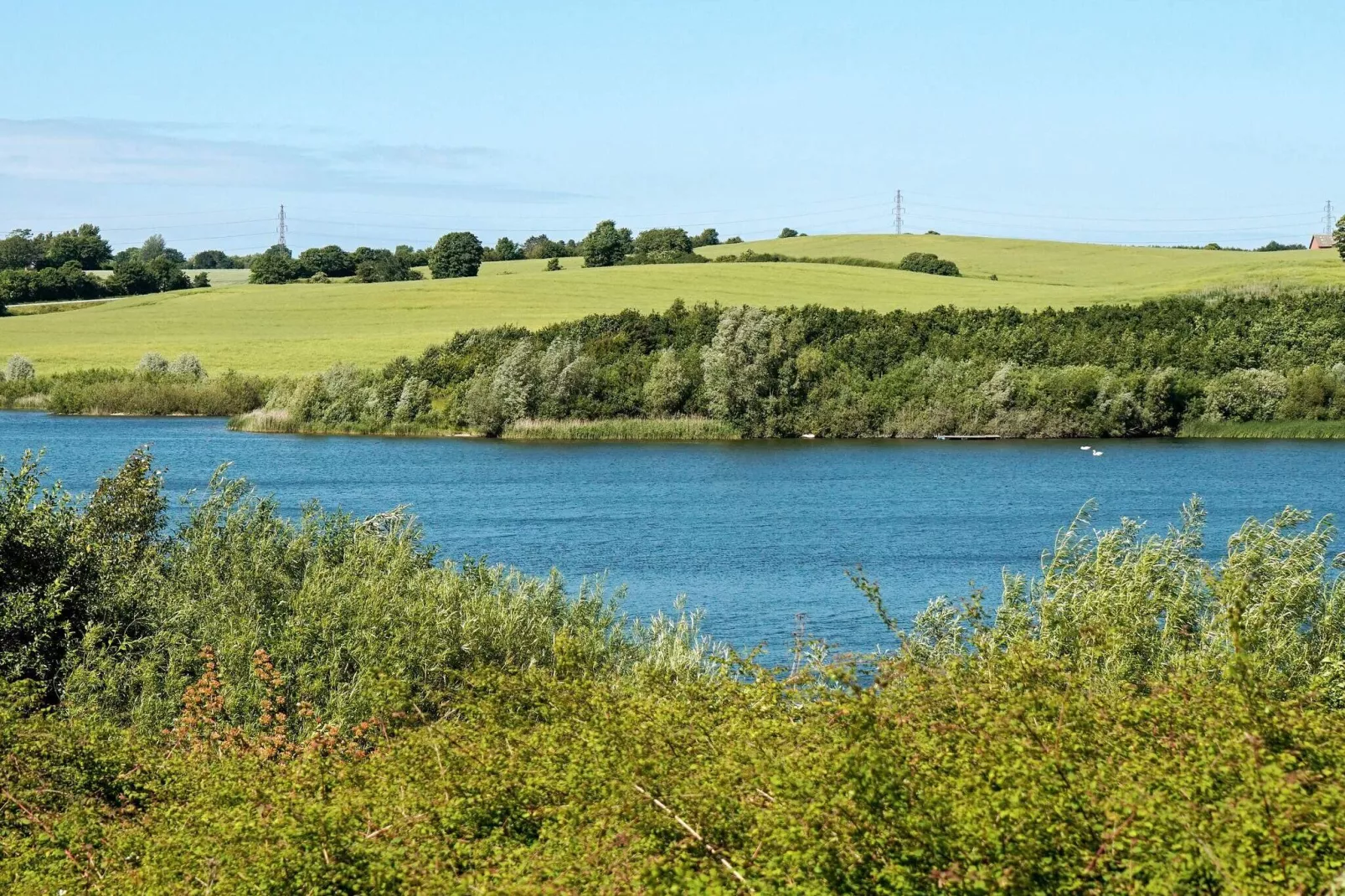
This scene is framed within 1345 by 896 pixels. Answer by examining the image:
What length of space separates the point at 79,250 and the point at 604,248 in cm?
5281

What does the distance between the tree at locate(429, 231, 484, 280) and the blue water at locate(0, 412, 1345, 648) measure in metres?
52.8

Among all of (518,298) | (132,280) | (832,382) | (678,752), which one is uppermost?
(132,280)

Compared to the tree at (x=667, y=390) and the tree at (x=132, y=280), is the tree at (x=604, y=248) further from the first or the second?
the tree at (x=667, y=390)

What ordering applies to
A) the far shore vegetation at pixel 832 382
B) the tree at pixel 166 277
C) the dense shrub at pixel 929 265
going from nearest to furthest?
1. the far shore vegetation at pixel 832 382
2. the dense shrub at pixel 929 265
3. the tree at pixel 166 277

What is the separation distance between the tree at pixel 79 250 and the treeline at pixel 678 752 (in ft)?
429

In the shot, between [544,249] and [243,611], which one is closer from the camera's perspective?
[243,611]

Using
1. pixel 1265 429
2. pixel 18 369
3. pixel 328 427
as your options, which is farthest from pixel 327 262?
pixel 1265 429

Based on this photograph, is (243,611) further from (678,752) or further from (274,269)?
(274,269)

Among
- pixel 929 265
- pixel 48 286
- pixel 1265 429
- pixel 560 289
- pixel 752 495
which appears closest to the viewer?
pixel 752 495

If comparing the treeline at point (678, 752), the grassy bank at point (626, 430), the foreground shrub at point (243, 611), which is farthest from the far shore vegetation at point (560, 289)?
the treeline at point (678, 752)

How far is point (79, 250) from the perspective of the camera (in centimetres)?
14250

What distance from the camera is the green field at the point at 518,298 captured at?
3553 inches

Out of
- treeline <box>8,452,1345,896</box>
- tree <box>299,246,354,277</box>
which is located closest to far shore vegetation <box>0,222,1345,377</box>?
tree <box>299,246,354,277</box>

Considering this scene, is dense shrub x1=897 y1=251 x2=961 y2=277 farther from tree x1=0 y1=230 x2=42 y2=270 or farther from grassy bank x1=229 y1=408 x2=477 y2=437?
tree x1=0 y1=230 x2=42 y2=270
